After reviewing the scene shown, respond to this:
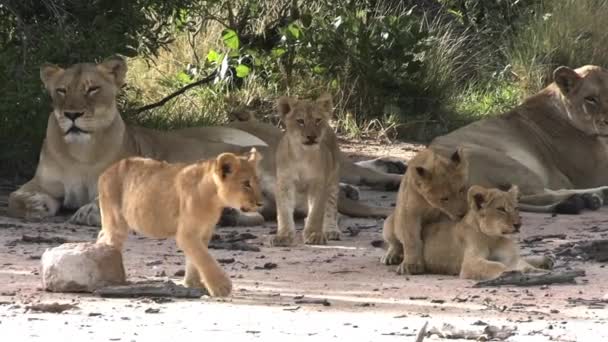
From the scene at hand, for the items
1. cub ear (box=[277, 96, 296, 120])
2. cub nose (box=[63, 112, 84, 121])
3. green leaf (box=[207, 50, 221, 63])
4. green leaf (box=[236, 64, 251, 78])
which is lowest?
→ cub nose (box=[63, 112, 84, 121])

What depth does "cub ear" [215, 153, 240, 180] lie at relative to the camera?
21.4ft

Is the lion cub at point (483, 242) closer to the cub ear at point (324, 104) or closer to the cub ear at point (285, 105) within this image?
the cub ear at point (324, 104)

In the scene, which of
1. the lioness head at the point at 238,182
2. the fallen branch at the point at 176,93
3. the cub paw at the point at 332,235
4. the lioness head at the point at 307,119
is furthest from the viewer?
the fallen branch at the point at 176,93

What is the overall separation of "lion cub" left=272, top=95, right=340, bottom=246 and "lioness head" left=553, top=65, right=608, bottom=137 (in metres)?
3.01

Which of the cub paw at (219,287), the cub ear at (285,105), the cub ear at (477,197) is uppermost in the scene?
the cub ear at (285,105)

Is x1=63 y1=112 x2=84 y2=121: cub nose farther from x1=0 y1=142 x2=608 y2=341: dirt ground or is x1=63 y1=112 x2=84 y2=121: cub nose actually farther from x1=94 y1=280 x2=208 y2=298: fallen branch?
x1=94 y1=280 x2=208 y2=298: fallen branch

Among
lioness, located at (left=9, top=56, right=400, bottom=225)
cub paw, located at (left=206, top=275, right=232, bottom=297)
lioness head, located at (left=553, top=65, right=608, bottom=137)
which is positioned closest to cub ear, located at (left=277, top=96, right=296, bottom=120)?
lioness, located at (left=9, top=56, right=400, bottom=225)

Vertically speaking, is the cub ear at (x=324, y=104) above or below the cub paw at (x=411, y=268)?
above

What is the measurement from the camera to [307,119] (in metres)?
9.20

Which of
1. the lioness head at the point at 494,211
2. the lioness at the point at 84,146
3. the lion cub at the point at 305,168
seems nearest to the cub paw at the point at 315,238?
the lion cub at the point at 305,168

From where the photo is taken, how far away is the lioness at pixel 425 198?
25.4ft

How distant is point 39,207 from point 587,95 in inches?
164

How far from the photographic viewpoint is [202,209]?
263 inches

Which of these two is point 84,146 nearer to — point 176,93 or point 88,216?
point 88,216
